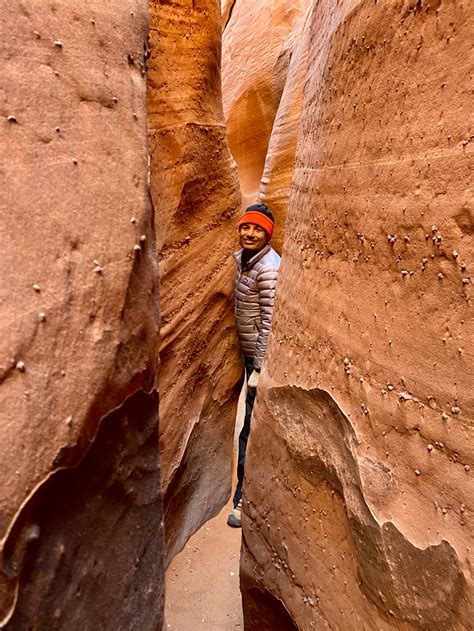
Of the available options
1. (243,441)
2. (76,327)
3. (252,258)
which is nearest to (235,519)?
(243,441)

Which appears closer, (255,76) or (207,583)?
(207,583)

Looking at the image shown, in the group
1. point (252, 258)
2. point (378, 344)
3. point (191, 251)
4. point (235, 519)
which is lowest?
point (235, 519)

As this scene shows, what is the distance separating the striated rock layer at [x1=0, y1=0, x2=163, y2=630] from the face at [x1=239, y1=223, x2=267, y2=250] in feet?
4.15

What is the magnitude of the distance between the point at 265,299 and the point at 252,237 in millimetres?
266

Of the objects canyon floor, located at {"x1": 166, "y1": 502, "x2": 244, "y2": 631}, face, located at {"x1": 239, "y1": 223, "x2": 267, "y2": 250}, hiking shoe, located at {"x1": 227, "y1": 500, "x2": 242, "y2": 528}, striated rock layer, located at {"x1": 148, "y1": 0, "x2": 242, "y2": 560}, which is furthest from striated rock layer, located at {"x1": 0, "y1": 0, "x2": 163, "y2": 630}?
hiking shoe, located at {"x1": 227, "y1": 500, "x2": 242, "y2": 528}

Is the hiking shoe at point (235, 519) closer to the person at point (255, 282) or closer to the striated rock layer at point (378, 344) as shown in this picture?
the person at point (255, 282)

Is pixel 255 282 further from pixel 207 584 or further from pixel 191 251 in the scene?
pixel 207 584

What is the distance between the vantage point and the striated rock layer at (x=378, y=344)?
94 centimetres

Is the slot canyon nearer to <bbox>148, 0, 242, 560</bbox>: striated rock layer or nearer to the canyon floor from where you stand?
<bbox>148, 0, 242, 560</bbox>: striated rock layer

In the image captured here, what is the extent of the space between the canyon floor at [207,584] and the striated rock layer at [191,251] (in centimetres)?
7

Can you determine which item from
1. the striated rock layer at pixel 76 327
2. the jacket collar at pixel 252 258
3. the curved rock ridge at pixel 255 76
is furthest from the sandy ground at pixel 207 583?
the curved rock ridge at pixel 255 76

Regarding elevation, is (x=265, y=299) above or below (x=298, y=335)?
below

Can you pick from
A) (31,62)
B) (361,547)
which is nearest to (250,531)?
(361,547)

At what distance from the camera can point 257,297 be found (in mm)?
2520
